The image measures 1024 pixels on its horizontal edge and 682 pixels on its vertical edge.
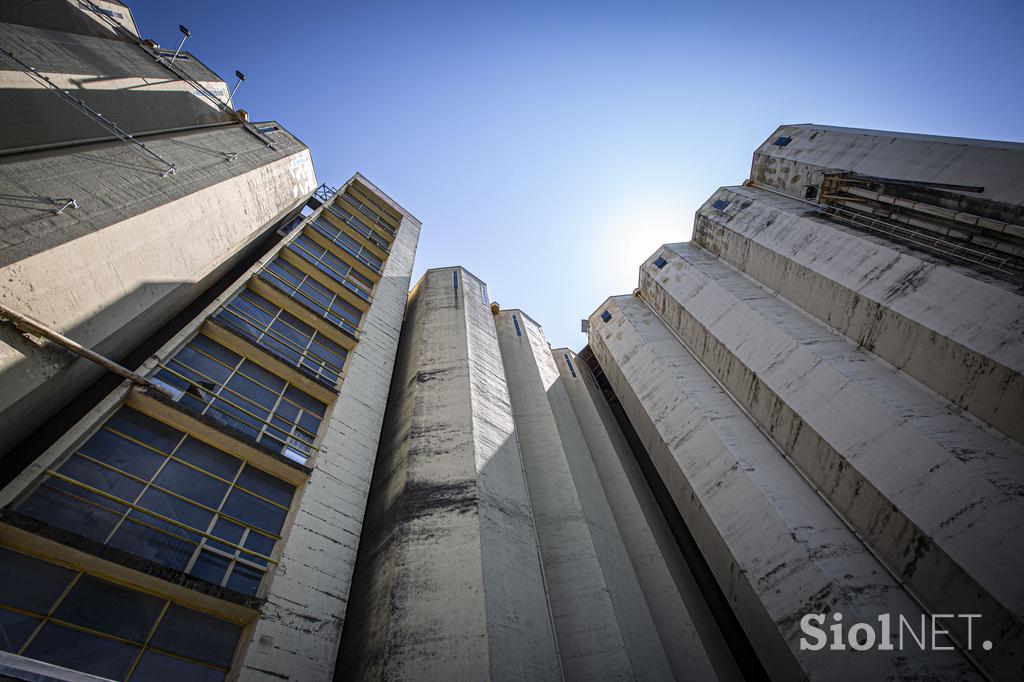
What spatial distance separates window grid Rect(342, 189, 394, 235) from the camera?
21.3 metres

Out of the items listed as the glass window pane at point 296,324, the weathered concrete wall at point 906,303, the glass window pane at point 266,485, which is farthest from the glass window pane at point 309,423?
the weathered concrete wall at point 906,303

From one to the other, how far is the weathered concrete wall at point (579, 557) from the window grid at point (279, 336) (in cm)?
732

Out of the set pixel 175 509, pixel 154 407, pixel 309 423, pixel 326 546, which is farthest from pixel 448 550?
pixel 154 407

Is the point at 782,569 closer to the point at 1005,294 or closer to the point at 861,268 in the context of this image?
the point at 1005,294

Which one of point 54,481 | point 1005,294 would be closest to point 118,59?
point 54,481

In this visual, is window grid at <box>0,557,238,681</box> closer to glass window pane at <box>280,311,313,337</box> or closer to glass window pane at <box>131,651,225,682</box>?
glass window pane at <box>131,651,225,682</box>

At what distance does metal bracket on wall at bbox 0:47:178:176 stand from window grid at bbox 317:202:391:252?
7945mm

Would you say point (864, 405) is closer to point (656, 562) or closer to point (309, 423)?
point (656, 562)

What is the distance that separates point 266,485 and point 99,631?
3189 millimetres

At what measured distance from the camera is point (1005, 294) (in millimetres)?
9680

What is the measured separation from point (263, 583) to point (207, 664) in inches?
48.8

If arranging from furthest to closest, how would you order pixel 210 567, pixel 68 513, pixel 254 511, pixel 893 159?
pixel 893 159
pixel 254 511
pixel 210 567
pixel 68 513

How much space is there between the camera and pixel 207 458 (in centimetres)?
799

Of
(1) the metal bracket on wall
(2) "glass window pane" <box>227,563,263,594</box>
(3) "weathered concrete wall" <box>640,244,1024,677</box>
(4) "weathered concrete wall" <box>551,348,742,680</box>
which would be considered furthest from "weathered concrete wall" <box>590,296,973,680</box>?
(1) the metal bracket on wall
